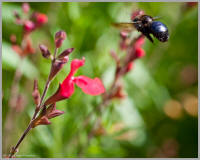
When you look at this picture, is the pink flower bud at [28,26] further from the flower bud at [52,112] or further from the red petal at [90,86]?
the flower bud at [52,112]

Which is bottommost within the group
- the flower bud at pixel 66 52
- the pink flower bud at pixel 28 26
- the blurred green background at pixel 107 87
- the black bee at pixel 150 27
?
the blurred green background at pixel 107 87

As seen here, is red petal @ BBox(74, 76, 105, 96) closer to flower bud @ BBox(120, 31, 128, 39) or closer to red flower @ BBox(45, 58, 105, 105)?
red flower @ BBox(45, 58, 105, 105)

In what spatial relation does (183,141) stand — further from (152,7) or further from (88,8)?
(88,8)

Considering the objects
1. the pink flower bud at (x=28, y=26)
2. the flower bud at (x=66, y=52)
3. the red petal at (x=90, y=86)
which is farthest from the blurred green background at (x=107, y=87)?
the flower bud at (x=66, y=52)

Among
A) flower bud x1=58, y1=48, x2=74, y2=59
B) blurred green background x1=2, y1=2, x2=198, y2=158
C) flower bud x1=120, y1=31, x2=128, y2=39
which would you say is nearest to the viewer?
flower bud x1=58, y1=48, x2=74, y2=59

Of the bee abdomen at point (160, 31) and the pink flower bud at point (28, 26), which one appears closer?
the bee abdomen at point (160, 31)

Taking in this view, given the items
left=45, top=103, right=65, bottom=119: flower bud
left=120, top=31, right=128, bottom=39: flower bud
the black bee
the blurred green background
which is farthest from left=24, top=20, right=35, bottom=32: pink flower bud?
left=45, top=103, right=65, bottom=119: flower bud

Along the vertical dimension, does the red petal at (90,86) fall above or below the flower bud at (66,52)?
below
